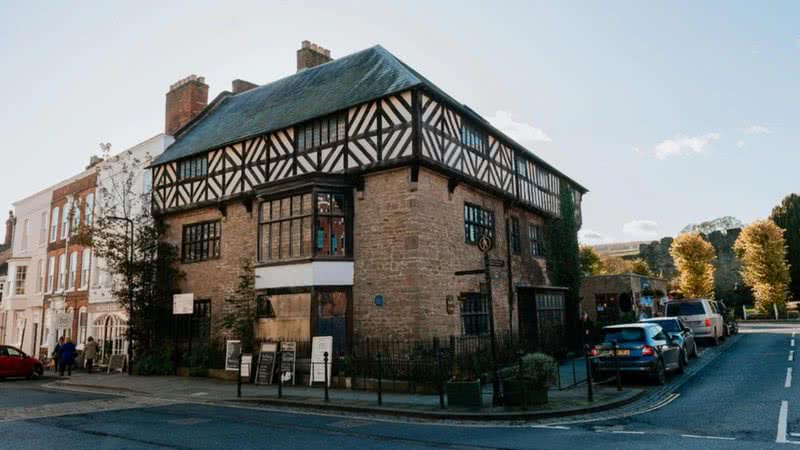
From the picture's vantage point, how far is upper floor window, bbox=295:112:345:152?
17141 mm

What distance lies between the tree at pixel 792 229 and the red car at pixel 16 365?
197 ft

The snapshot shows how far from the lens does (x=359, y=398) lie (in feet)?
40.0

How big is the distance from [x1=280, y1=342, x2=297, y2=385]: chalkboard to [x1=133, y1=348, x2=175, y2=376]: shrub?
7.09m

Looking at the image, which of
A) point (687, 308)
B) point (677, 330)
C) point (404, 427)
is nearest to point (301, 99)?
point (404, 427)

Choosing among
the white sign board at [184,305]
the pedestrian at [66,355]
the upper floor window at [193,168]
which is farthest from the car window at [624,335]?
the pedestrian at [66,355]

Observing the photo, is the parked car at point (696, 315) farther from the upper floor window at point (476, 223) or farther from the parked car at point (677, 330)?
the upper floor window at point (476, 223)

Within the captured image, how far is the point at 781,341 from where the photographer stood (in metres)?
22.3

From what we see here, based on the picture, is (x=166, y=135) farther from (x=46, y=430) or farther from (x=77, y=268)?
(x=46, y=430)

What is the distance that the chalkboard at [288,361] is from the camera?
15.4 meters

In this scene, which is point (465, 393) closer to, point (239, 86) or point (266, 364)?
point (266, 364)

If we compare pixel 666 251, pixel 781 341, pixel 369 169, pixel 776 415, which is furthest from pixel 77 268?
pixel 666 251

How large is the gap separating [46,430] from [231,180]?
12375 millimetres

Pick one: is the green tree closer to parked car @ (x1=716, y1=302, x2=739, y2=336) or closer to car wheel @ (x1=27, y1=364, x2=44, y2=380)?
parked car @ (x1=716, y1=302, x2=739, y2=336)

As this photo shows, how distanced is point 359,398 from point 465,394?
2.99m
